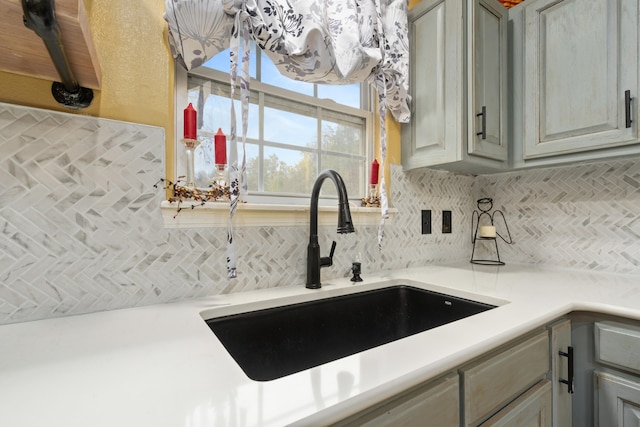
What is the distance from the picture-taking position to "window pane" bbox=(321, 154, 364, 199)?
1.34m

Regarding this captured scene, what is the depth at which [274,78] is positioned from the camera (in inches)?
47.3

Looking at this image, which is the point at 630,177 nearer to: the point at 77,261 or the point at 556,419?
the point at 556,419

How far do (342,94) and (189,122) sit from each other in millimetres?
800

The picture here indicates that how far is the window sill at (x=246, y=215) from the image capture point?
87 cm

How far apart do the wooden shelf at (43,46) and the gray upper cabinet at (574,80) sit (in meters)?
1.58

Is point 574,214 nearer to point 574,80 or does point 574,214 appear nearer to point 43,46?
point 574,80

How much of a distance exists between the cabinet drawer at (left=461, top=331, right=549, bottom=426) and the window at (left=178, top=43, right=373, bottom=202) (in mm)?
853

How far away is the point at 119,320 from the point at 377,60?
3.91 feet

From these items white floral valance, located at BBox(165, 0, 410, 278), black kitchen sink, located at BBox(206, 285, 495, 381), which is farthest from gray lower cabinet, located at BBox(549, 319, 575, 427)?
white floral valance, located at BBox(165, 0, 410, 278)

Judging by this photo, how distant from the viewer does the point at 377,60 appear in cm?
112

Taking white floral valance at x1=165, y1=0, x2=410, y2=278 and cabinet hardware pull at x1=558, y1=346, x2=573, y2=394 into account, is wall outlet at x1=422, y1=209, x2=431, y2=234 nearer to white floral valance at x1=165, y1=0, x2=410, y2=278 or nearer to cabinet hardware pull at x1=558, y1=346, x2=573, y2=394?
white floral valance at x1=165, y1=0, x2=410, y2=278

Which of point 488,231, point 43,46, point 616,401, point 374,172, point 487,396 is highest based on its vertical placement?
point 43,46

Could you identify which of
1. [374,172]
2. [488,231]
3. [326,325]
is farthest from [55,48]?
[488,231]

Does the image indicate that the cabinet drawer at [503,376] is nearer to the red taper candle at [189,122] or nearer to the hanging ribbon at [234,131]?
→ the hanging ribbon at [234,131]
